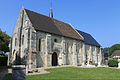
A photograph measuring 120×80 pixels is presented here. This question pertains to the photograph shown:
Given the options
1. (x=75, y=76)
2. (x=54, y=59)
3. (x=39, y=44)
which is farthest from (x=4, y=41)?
(x=75, y=76)

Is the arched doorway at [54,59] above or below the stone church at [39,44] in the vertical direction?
below

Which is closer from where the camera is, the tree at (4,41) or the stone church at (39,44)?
the stone church at (39,44)

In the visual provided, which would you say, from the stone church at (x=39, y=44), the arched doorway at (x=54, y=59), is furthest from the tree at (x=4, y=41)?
the arched doorway at (x=54, y=59)

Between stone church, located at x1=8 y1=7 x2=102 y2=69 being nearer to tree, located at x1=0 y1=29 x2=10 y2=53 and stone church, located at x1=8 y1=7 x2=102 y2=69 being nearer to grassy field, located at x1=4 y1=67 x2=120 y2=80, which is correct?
tree, located at x1=0 y1=29 x2=10 y2=53

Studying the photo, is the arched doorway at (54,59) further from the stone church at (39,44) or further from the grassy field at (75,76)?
the grassy field at (75,76)

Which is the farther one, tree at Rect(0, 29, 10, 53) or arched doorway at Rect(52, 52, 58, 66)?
tree at Rect(0, 29, 10, 53)

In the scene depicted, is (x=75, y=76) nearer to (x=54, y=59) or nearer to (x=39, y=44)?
(x=39, y=44)

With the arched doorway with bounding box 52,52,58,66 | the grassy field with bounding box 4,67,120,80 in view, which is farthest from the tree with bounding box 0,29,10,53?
the grassy field with bounding box 4,67,120,80

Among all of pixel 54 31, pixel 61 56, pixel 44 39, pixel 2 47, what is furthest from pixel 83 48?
pixel 2 47

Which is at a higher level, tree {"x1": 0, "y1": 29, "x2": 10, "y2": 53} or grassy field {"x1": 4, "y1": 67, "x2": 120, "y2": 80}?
tree {"x1": 0, "y1": 29, "x2": 10, "y2": 53}

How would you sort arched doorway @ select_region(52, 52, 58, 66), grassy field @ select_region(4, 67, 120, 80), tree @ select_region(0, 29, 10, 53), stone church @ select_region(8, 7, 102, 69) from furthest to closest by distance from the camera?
1. tree @ select_region(0, 29, 10, 53)
2. arched doorway @ select_region(52, 52, 58, 66)
3. stone church @ select_region(8, 7, 102, 69)
4. grassy field @ select_region(4, 67, 120, 80)

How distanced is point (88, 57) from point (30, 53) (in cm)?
1985

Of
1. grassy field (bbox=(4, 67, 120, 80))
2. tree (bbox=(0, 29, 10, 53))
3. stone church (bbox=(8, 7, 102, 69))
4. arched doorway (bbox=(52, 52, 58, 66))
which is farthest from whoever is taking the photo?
tree (bbox=(0, 29, 10, 53))

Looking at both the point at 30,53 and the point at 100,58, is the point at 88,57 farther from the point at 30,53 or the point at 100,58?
the point at 30,53
